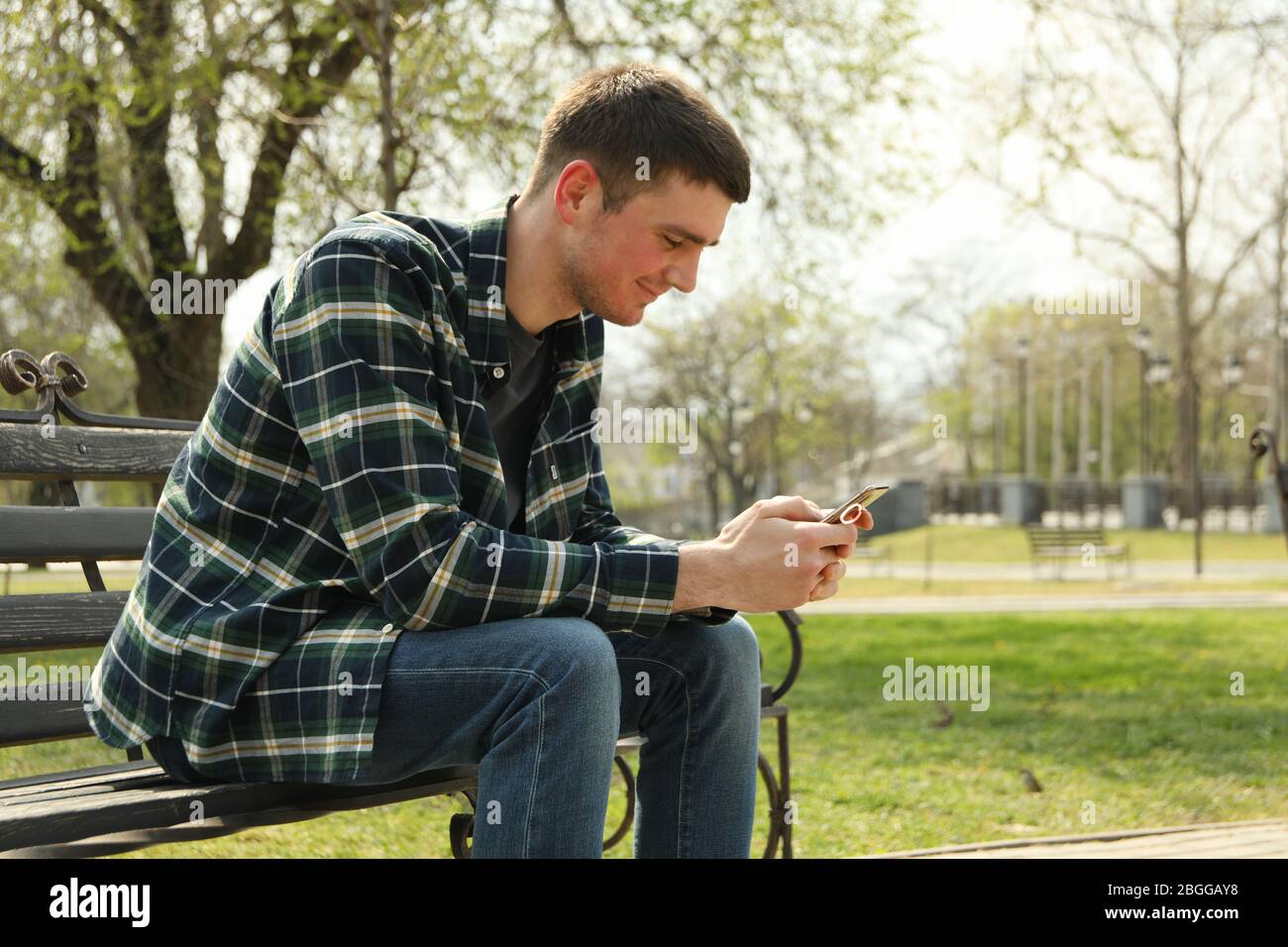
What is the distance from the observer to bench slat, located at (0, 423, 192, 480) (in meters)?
2.71

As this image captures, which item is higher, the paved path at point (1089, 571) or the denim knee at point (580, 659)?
the denim knee at point (580, 659)

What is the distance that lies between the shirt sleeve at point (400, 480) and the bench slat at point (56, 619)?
955 millimetres

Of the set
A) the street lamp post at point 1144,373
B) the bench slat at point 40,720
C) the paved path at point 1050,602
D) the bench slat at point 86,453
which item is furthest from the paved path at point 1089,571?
the bench slat at point 40,720

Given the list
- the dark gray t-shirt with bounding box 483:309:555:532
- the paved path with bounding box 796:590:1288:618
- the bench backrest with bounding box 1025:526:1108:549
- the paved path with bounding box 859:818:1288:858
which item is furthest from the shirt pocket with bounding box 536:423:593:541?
the bench backrest with bounding box 1025:526:1108:549

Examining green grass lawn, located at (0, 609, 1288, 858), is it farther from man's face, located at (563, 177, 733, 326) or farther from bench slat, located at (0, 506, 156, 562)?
man's face, located at (563, 177, 733, 326)

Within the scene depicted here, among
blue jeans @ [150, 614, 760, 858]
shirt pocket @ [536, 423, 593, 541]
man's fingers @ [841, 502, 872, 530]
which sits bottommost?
blue jeans @ [150, 614, 760, 858]

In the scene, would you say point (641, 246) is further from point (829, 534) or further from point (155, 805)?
point (155, 805)

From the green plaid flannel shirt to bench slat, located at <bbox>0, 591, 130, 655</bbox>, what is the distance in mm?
574

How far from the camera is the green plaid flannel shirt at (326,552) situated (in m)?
1.80

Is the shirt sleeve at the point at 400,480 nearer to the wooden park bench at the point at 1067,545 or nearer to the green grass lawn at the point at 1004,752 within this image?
the green grass lawn at the point at 1004,752

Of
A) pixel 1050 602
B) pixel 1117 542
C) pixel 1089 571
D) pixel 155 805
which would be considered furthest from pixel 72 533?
pixel 1117 542

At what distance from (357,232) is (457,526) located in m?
0.47

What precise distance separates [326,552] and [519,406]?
19.7 inches
